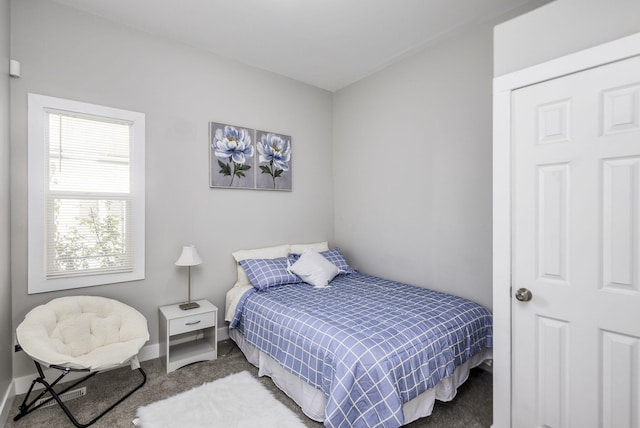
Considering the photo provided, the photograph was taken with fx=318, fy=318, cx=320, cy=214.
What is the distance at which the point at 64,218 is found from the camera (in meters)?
2.51

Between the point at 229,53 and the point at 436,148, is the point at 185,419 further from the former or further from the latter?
the point at 229,53

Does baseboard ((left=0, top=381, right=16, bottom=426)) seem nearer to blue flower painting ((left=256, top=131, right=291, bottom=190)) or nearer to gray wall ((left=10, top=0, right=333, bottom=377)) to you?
gray wall ((left=10, top=0, right=333, bottom=377))

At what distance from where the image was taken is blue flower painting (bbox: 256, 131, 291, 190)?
3580mm

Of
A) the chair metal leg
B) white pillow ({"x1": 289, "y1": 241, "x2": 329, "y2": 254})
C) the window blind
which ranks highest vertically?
the window blind

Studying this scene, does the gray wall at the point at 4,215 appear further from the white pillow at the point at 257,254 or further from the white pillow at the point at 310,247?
the white pillow at the point at 310,247

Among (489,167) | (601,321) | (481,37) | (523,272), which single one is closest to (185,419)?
(523,272)

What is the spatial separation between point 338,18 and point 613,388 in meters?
3.00

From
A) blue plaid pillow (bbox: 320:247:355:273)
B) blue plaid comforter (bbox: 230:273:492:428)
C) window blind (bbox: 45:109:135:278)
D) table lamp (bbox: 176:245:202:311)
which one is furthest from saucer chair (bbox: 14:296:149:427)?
blue plaid pillow (bbox: 320:247:355:273)

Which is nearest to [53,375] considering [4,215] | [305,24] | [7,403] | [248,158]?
[7,403]

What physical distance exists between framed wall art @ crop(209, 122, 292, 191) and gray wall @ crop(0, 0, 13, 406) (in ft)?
4.84

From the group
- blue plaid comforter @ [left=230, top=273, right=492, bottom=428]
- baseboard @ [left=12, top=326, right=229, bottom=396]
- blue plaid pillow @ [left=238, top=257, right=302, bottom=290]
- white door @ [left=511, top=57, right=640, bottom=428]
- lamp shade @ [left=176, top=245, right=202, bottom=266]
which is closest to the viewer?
white door @ [left=511, top=57, right=640, bottom=428]

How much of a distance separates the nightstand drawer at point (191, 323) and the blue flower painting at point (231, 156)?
1281 mm

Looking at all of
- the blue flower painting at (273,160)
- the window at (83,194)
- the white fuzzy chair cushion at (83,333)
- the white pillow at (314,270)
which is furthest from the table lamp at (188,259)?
the blue flower painting at (273,160)

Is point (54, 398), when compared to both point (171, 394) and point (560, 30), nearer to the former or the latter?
point (171, 394)
